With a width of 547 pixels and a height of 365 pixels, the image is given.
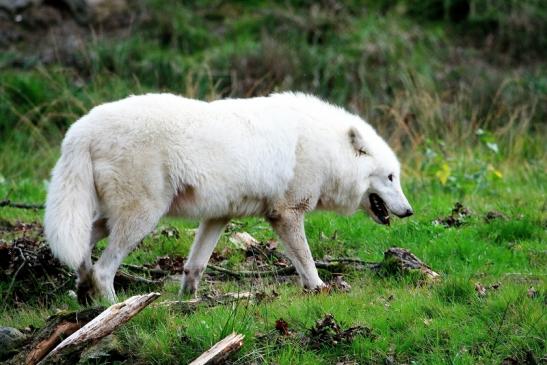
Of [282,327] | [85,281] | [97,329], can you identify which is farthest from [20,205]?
[282,327]

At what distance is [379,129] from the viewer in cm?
1227

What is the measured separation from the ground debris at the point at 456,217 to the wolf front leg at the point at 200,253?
256cm

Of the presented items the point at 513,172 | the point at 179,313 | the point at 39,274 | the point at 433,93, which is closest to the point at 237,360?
the point at 179,313

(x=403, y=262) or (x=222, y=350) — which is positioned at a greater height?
(x=222, y=350)

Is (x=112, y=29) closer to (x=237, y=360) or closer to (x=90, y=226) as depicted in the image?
(x=90, y=226)

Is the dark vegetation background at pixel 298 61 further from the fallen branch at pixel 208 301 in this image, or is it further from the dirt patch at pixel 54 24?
the fallen branch at pixel 208 301

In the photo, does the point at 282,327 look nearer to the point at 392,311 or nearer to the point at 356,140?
the point at 392,311

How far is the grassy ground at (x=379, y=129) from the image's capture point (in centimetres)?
577

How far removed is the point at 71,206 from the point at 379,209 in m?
2.89

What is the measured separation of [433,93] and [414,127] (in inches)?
58.4

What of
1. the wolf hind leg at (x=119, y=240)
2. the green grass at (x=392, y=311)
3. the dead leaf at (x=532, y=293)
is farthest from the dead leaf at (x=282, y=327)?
the dead leaf at (x=532, y=293)

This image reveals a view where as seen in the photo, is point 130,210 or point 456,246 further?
point 456,246

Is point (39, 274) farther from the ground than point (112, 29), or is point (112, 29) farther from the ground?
point (39, 274)

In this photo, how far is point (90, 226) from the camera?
6.20 meters
